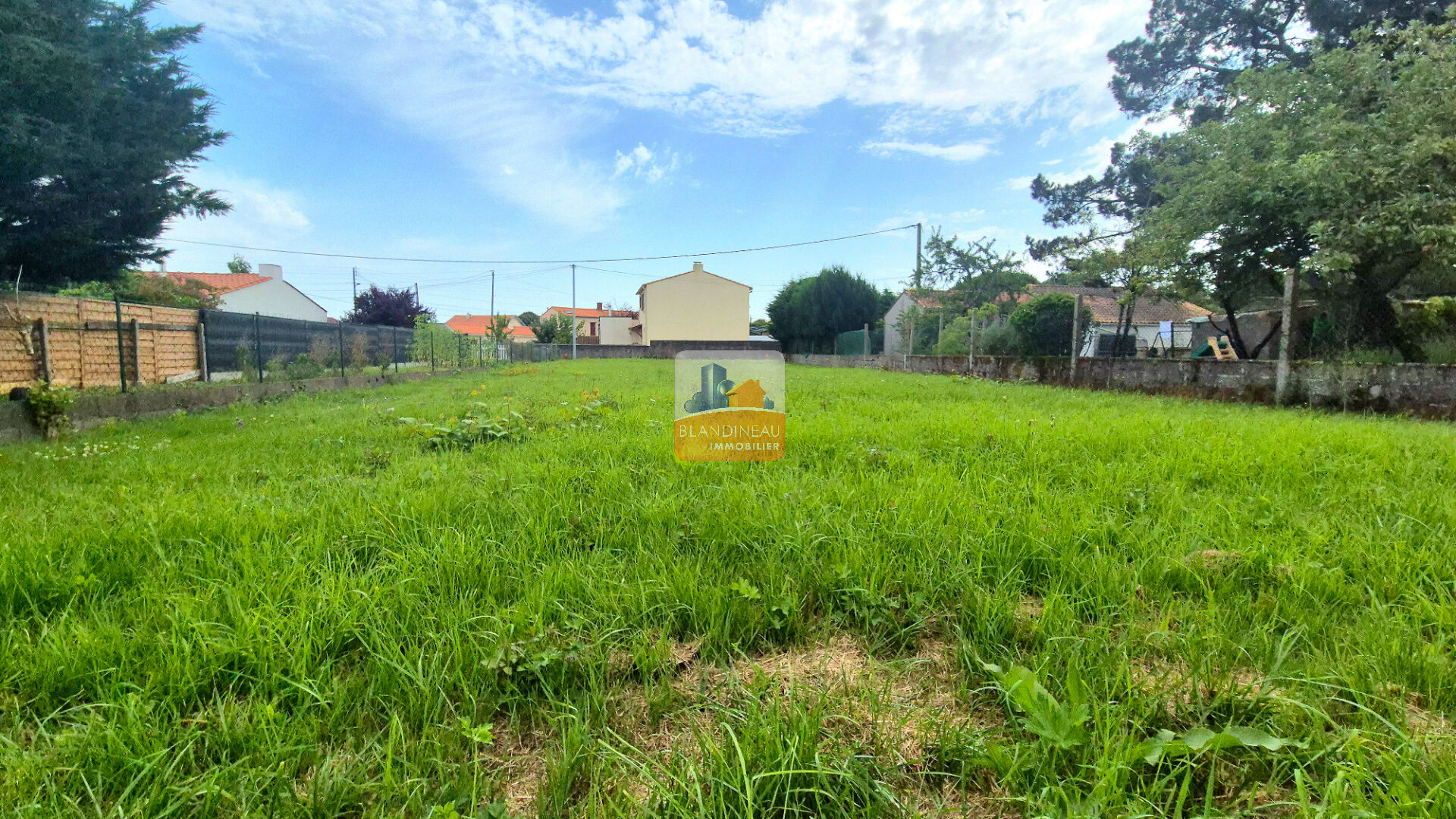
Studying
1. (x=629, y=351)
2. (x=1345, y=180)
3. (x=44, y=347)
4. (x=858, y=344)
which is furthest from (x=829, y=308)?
(x=44, y=347)

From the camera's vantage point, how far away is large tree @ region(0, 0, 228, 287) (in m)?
5.81

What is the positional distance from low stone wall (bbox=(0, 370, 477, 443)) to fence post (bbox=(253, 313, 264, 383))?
343mm

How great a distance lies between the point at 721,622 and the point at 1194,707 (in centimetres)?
106

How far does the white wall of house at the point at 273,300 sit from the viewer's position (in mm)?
27625

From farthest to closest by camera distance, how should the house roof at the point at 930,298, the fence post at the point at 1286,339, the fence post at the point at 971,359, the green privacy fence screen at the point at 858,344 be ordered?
the green privacy fence screen at the point at 858,344 → the house roof at the point at 930,298 → the fence post at the point at 971,359 → the fence post at the point at 1286,339

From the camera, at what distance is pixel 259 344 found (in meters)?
8.81

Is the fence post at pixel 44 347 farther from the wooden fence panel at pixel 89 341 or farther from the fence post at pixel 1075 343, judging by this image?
the fence post at pixel 1075 343

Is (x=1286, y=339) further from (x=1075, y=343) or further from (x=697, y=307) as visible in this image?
(x=697, y=307)

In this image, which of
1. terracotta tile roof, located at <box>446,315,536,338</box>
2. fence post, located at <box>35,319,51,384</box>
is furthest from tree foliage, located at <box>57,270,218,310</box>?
terracotta tile roof, located at <box>446,315,536,338</box>

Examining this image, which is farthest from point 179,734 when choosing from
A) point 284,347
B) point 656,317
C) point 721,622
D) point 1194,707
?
point 656,317

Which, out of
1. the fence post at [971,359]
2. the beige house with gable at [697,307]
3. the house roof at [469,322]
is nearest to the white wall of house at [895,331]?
the fence post at [971,359]

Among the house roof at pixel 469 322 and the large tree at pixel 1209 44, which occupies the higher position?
the large tree at pixel 1209 44

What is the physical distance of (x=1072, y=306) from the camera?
34.9ft

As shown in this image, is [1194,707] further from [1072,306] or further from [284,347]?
[284,347]
